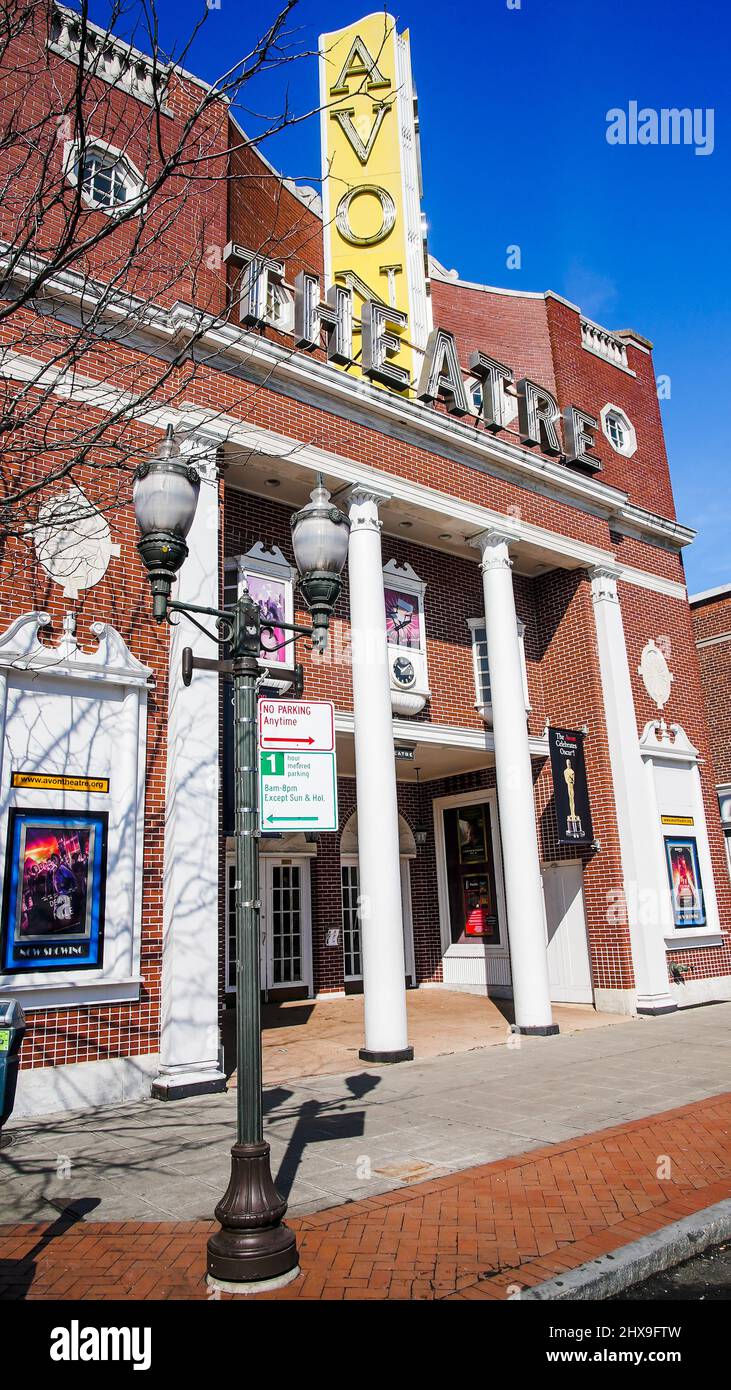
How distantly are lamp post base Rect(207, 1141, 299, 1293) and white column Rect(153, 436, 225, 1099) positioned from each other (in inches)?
174

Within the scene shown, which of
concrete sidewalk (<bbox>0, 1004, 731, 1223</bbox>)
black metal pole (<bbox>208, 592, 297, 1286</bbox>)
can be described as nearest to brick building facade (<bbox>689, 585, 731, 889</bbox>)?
concrete sidewalk (<bbox>0, 1004, 731, 1223</bbox>)

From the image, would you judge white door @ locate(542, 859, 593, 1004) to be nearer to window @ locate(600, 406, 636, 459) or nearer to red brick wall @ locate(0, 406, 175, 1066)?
red brick wall @ locate(0, 406, 175, 1066)

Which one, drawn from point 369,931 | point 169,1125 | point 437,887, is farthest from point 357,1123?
point 437,887

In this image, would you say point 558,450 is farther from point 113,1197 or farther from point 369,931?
point 113,1197

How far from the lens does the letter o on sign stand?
15.1 m

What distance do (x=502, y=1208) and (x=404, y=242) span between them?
14.6m

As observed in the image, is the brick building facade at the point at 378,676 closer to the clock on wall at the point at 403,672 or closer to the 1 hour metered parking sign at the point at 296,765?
the clock on wall at the point at 403,672

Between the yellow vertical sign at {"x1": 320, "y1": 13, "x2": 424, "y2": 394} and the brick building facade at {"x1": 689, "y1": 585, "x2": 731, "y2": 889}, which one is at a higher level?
the yellow vertical sign at {"x1": 320, "y1": 13, "x2": 424, "y2": 394}

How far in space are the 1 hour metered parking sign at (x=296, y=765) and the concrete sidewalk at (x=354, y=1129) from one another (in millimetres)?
2221

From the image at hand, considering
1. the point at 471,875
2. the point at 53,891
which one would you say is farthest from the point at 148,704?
the point at 471,875

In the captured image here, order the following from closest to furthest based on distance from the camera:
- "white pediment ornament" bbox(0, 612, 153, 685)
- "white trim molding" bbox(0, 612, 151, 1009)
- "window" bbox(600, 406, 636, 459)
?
"white trim molding" bbox(0, 612, 151, 1009), "white pediment ornament" bbox(0, 612, 153, 685), "window" bbox(600, 406, 636, 459)

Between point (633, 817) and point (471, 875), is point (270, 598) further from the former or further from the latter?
point (471, 875)

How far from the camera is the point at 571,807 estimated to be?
44.9ft

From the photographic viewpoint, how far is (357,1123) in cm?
712
